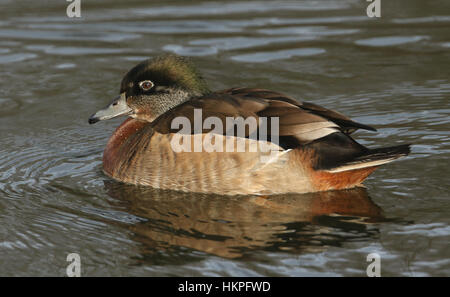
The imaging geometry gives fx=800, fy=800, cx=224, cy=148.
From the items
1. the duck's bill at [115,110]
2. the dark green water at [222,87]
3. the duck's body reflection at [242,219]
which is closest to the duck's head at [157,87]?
the duck's bill at [115,110]

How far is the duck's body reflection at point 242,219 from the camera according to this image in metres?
6.01

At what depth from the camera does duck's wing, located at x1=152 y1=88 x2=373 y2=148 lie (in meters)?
6.88

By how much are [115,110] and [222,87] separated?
275 centimetres

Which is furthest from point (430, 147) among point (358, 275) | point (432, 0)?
point (432, 0)

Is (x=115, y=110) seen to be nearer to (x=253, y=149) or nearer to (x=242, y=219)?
(x=253, y=149)

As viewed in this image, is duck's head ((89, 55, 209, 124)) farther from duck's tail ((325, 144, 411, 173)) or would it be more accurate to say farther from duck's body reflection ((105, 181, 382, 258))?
duck's tail ((325, 144, 411, 173))

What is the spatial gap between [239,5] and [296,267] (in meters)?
9.03

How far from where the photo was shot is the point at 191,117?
282 inches

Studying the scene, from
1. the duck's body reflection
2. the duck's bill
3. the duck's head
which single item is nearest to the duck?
the duck's body reflection

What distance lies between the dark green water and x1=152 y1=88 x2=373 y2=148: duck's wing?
0.61 m

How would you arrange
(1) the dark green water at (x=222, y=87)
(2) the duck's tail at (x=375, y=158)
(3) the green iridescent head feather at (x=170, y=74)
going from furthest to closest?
(3) the green iridescent head feather at (x=170, y=74) → (2) the duck's tail at (x=375, y=158) → (1) the dark green water at (x=222, y=87)

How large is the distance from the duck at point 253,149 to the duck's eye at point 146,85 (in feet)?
1.92

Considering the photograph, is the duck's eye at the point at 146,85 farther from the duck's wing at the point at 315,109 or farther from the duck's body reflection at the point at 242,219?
the duck's body reflection at the point at 242,219
